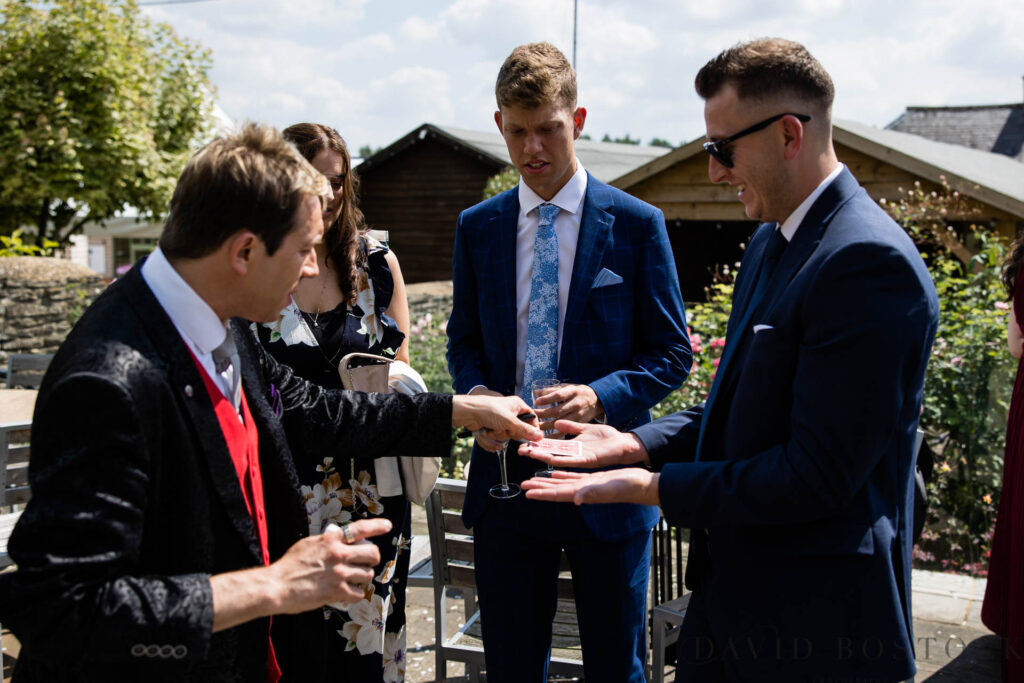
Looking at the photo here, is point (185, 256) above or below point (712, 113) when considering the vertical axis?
below

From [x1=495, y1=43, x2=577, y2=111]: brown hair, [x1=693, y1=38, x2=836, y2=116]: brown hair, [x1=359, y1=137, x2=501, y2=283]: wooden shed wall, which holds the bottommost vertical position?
[x1=693, y1=38, x2=836, y2=116]: brown hair

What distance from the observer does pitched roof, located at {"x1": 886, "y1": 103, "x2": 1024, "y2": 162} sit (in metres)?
37.8

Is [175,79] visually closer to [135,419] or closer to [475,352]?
[475,352]

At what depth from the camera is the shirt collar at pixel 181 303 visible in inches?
69.1

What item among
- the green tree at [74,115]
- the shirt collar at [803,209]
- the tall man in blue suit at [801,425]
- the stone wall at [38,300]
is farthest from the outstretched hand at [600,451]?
the green tree at [74,115]

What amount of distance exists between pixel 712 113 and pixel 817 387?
70 cm

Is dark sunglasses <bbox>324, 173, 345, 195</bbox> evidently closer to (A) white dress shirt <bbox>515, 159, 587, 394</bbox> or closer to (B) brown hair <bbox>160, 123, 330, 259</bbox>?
(A) white dress shirt <bbox>515, 159, 587, 394</bbox>

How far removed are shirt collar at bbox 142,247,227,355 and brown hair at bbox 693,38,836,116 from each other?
127 centimetres

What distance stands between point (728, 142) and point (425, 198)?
75.1 ft

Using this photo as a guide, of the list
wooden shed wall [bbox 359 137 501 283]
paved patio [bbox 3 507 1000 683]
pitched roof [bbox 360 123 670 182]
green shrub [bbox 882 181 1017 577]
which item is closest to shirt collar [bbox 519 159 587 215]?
paved patio [bbox 3 507 1000 683]

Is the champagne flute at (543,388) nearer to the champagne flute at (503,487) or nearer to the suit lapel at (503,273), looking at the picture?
the champagne flute at (503,487)

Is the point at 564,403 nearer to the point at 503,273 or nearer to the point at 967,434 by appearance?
the point at 503,273

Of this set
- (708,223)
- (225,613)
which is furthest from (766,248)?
(708,223)

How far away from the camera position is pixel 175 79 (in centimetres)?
1900
